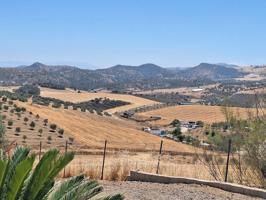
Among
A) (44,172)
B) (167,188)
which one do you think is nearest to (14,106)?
(167,188)

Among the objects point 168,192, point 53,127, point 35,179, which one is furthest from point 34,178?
point 53,127

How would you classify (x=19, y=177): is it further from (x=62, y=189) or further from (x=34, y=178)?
(x=62, y=189)

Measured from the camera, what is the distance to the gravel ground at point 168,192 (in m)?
13.0

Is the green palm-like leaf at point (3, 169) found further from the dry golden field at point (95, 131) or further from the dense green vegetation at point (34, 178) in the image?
the dry golden field at point (95, 131)

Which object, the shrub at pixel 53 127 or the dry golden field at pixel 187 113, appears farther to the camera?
the dry golden field at pixel 187 113

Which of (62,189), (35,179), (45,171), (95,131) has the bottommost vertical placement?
(95,131)

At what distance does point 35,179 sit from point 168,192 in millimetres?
7150

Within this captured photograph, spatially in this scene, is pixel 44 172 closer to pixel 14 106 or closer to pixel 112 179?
pixel 112 179

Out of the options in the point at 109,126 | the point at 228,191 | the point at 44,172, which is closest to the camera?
the point at 44,172

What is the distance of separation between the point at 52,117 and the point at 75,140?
1166 cm

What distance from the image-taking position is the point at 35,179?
677 cm

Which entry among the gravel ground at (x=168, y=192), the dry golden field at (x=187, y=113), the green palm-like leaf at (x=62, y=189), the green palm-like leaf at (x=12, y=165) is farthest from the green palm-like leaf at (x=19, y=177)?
the dry golden field at (x=187, y=113)

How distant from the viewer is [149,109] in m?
121

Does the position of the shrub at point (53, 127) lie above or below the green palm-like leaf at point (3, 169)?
below
